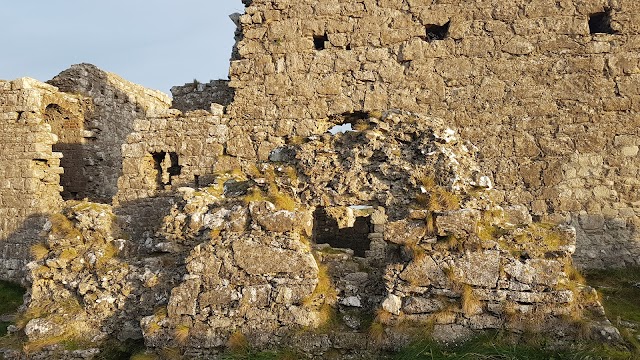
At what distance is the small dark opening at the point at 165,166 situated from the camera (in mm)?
9086

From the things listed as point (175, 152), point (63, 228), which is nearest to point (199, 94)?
point (175, 152)

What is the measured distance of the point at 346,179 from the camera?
5.68 m

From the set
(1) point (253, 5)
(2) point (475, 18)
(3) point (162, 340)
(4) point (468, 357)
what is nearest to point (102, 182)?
(1) point (253, 5)

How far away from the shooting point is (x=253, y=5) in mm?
8984

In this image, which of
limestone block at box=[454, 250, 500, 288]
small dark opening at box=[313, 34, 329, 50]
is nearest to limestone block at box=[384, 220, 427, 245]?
limestone block at box=[454, 250, 500, 288]

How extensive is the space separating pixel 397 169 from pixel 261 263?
75.8 inches

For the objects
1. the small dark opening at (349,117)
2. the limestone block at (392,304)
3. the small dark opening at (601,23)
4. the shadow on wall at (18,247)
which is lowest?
the shadow on wall at (18,247)

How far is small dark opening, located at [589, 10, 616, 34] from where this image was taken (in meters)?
7.85

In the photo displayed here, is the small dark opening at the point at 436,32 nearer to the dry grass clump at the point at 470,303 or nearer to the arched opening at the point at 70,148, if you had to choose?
the dry grass clump at the point at 470,303

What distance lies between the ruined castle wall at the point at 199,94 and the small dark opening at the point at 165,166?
4.20ft

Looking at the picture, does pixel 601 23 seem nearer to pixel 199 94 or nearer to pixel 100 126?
pixel 199 94

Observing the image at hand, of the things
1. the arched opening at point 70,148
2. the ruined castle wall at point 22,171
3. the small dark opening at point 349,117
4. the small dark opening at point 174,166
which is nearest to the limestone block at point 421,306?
the small dark opening at point 349,117

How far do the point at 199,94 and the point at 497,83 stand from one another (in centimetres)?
588

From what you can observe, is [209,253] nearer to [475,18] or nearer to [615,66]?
[475,18]
